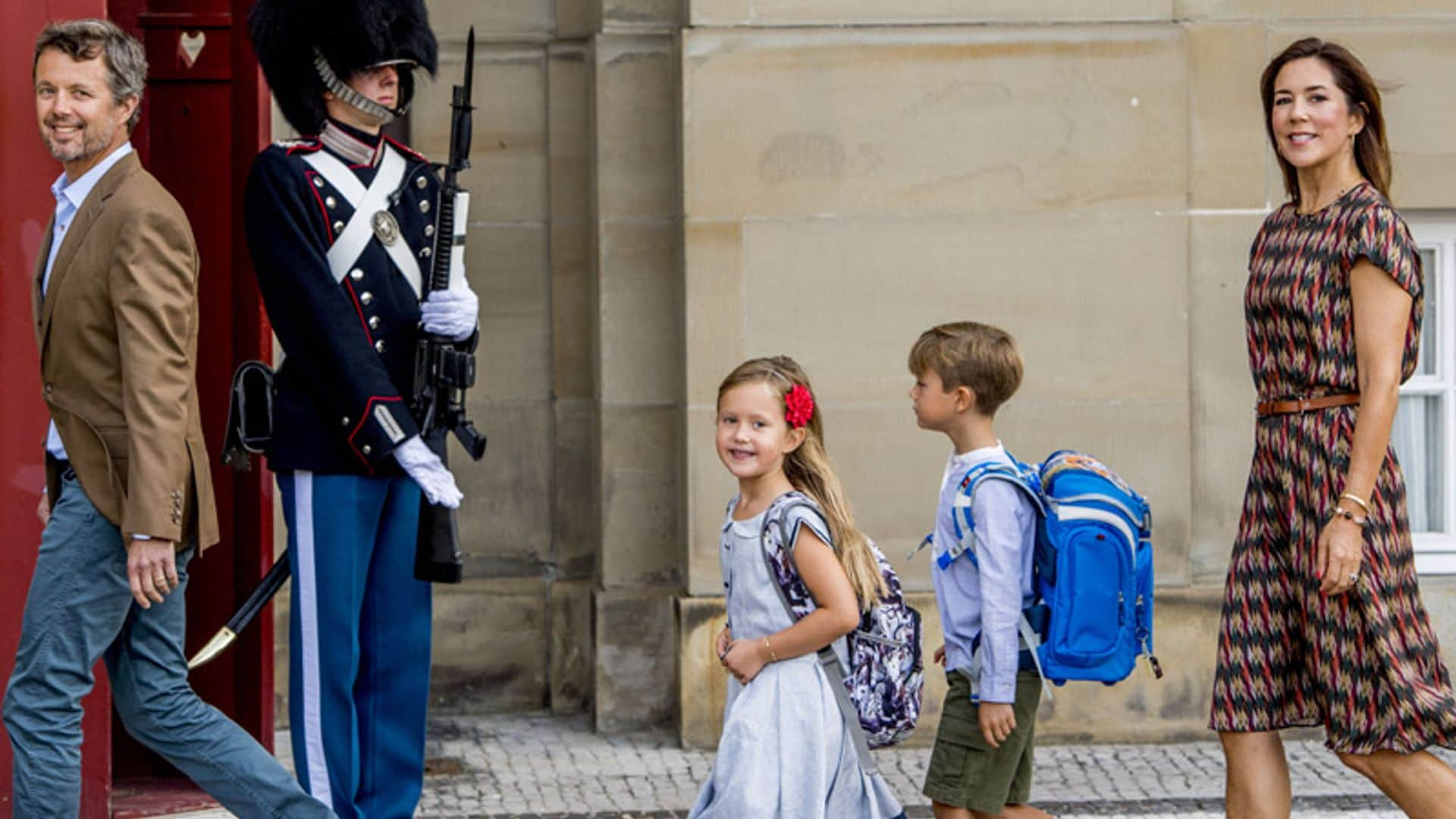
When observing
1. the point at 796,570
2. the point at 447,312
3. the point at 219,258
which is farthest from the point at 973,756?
the point at 219,258

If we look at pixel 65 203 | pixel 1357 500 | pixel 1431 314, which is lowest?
pixel 1357 500

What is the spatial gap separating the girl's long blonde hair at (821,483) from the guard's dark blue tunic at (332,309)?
76 cm

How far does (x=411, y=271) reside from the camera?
5.05 meters

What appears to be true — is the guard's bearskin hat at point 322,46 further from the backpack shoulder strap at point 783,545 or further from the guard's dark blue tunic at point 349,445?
the backpack shoulder strap at point 783,545

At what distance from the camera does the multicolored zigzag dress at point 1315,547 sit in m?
4.62

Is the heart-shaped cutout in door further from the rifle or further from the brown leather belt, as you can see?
the brown leather belt

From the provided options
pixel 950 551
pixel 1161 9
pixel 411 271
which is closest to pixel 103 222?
pixel 411 271

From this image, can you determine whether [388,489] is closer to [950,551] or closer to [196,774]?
Answer: [196,774]

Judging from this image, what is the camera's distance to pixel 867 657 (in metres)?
4.71

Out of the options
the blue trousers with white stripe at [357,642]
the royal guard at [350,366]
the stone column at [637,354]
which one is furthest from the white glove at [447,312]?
the stone column at [637,354]

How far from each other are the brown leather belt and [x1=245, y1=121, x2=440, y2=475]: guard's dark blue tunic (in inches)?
73.8

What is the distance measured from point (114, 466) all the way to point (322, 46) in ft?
3.41

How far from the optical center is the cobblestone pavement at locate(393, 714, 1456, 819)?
249 inches

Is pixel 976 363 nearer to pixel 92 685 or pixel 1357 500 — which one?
pixel 1357 500
